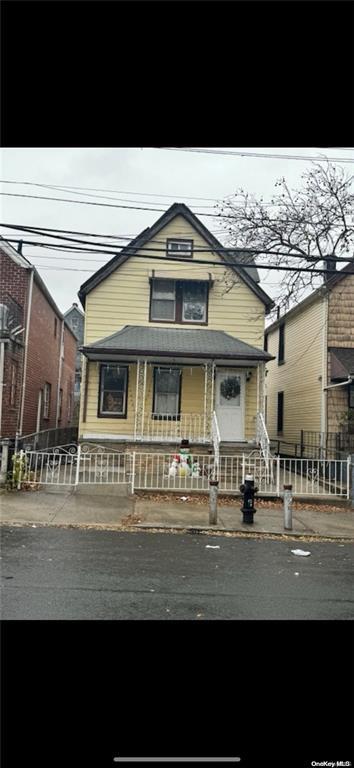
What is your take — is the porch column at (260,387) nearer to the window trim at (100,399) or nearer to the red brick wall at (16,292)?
the window trim at (100,399)

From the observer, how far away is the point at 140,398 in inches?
649

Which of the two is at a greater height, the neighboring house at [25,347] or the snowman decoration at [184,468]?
the neighboring house at [25,347]

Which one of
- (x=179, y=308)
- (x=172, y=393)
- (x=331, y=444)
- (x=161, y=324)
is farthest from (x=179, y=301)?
(x=331, y=444)

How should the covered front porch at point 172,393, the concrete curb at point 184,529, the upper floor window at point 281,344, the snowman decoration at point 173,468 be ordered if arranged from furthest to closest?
the upper floor window at point 281,344 < the covered front porch at point 172,393 < the snowman decoration at point 173,468 < the concrete curb at point 184,529

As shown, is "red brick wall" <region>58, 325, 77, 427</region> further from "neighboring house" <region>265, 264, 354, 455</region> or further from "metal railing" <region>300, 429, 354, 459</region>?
"metal railing" <region>300, 429, 354, 459</region>

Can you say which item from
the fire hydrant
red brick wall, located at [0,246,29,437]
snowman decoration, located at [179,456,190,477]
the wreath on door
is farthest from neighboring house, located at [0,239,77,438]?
the fire hydrant

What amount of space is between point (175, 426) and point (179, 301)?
4059 mm

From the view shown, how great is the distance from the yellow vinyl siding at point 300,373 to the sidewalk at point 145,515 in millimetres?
7255

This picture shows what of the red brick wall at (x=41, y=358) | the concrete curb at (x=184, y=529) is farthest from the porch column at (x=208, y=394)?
the concrete curb at (x=184, y=529)

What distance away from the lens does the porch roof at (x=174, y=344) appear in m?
15.0

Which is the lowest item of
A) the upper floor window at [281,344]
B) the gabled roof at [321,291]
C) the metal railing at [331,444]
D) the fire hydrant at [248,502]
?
the fire hydrant at [248,502]

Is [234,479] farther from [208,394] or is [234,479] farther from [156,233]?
[156,233]

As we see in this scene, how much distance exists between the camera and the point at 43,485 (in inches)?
482
